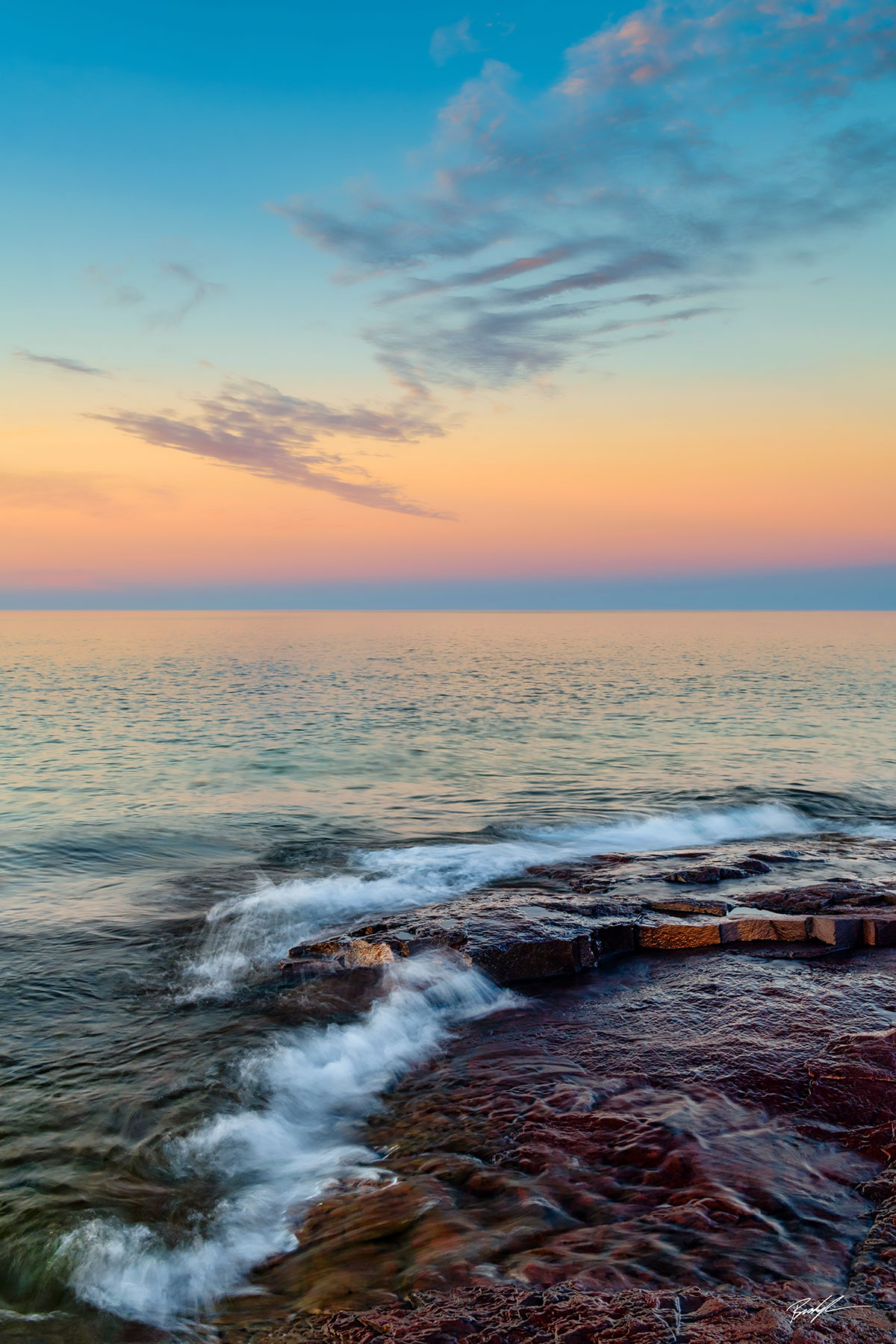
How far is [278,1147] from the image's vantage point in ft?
24.3

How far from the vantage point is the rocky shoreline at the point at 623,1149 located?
4.61 m

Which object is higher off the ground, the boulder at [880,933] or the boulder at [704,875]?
the boulder at [880,933]

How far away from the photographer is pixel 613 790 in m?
25.1

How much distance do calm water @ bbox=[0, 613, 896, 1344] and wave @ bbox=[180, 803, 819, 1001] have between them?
0.27 feet

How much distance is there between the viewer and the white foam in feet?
18.8

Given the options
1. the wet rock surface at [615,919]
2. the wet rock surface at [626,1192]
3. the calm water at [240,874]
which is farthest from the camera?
the wet rock surface at [615,919]

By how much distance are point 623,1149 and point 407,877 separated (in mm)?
9796

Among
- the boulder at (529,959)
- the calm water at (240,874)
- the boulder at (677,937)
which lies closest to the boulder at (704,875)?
the boulder at (677,937)

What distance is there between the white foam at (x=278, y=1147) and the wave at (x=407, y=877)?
2519mm

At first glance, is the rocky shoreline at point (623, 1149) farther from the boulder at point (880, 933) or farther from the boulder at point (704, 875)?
the boulder at point (704, 875)

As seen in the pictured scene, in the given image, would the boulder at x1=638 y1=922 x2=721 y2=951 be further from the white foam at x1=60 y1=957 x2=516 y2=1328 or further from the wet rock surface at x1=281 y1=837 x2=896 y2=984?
the white foam at x1=60 y1=957 x2=516 y2=1328

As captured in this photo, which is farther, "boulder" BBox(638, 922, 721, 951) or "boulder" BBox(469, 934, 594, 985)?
"boulder" BBox(638, 922, 721, 951)

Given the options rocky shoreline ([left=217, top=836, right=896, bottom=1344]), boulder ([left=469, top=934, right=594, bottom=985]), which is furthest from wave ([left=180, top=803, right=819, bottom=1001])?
boulder ([left=469, top=934, right=594, bottom=985])

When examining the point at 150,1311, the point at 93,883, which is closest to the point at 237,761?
the point at 93,883
